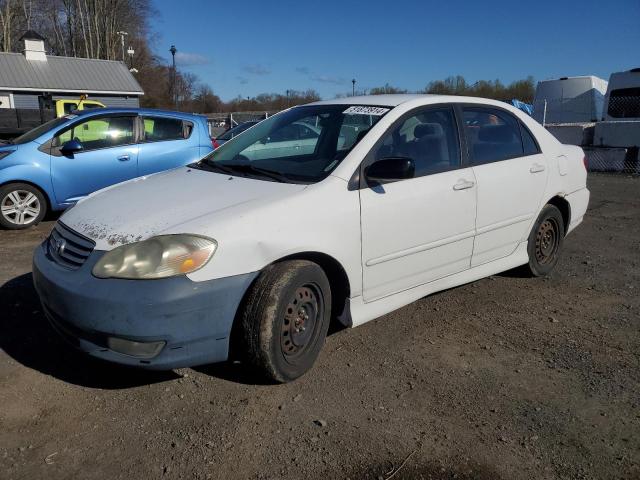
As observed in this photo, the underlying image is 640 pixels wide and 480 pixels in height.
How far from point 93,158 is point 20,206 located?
3.64 feet

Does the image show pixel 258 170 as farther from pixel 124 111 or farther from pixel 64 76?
pixel 64 76

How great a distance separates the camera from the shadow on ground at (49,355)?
312 centimetres

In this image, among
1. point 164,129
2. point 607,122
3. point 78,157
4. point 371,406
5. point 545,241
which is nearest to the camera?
point 371,406

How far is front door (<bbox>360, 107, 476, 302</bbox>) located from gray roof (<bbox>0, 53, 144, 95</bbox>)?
34.8 m

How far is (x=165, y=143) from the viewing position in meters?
7.75

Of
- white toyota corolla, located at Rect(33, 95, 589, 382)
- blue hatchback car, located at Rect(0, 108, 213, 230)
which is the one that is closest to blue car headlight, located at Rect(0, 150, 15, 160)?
blue hatchback car, located at Rect(0, 108, 213, 230)

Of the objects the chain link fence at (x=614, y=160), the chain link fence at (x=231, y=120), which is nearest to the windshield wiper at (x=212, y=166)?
the chain link fence at (x=614, y=160)

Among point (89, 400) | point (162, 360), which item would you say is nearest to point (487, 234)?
point (162, 360)

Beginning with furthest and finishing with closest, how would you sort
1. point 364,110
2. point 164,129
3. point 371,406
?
point 164,129, point 364,110, point 371,406

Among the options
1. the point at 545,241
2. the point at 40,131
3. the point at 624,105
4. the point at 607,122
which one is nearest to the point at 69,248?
the point at 545,241

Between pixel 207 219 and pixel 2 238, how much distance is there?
5018 mm

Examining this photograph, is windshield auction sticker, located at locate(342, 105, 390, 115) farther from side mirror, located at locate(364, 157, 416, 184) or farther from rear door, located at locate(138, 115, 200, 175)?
rear door, located at locate(138, 115, 200, 175)

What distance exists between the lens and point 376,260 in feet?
10.9

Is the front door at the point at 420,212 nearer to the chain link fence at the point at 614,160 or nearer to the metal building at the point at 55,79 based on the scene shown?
the chain link fence at the point at 614,160
